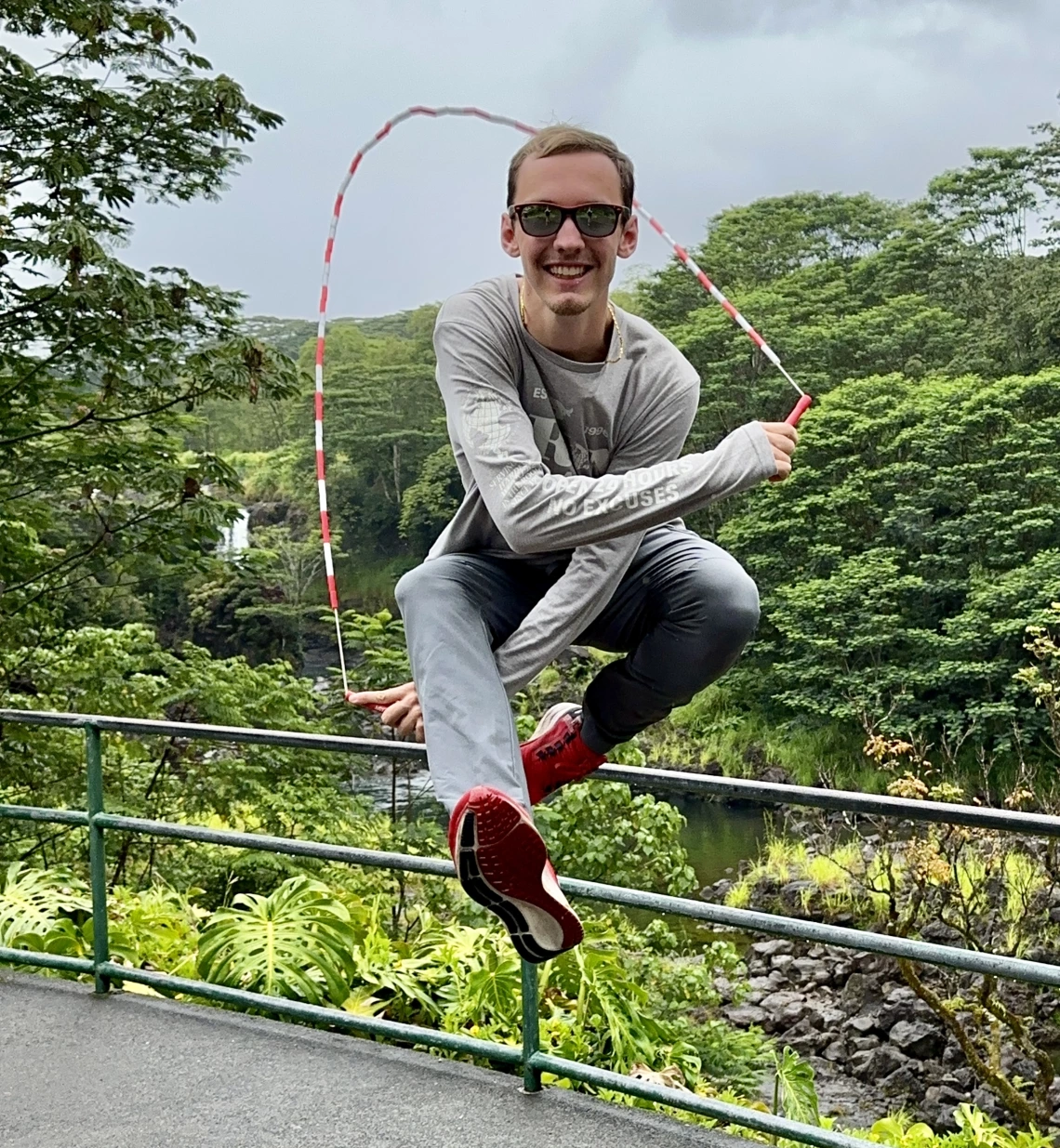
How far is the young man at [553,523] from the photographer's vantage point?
1.69m

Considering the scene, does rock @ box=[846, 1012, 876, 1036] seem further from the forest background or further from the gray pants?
the gray pants

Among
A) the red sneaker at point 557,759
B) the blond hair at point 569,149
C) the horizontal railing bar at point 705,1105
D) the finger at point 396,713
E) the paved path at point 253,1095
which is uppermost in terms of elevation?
the blond hair at point 569,149

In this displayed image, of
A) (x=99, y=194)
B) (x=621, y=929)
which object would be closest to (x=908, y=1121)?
(x=621, y=929)

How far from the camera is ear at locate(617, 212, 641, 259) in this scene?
70.2 inches

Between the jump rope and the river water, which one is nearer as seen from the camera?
the jump rope

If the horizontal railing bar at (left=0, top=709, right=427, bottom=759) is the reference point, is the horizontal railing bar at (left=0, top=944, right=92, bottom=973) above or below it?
below

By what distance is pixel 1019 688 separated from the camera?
20016mm

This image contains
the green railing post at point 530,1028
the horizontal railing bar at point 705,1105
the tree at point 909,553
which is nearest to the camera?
the horizontal railing bar at point 705,1105

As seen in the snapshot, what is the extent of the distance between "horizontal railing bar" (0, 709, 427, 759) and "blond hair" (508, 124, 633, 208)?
1128 millimetres

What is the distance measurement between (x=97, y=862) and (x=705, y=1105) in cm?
168

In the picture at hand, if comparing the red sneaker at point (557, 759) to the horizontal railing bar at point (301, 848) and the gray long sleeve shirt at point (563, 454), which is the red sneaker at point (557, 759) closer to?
the gray long sleeve shirt at point (563, 454)

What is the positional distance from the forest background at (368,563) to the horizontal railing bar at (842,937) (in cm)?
91

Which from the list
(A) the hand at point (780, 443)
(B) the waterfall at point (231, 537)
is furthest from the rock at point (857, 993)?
(A) the hand at point (780, 443)

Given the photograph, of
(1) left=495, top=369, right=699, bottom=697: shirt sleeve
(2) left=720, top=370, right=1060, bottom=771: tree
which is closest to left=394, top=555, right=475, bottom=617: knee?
(1) left=495, top=369, right=699, bottom=697: shirt sleeve
